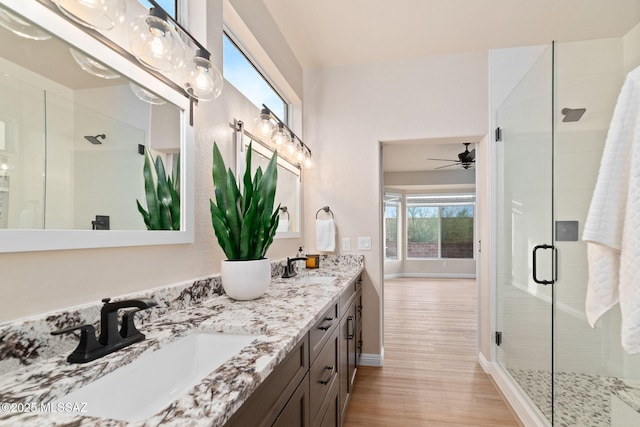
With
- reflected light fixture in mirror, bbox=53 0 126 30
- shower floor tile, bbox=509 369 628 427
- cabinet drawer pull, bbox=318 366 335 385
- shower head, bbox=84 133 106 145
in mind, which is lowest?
shower floor tile, bbox=509 369 628 427

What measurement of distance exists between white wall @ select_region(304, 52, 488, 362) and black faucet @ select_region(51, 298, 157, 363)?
83.7 inches

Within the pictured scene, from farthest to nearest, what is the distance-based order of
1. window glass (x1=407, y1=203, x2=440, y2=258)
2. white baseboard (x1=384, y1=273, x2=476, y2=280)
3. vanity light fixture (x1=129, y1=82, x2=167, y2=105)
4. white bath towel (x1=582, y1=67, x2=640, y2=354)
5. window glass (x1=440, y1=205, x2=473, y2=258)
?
window glass (x1=407, y1=203, x2=440, y2=258) < window glass (x1=440, y1=205, x2=473, y2=258) < white baseboard (x1=384, y1=273, x2=476, y2=280) < vanity light fixture (x1=129, y1=82, x2=167, y2=105) < white bath towel (x1=582, y1=67, x2=640, y2=354)

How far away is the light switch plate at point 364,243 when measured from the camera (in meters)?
2.81

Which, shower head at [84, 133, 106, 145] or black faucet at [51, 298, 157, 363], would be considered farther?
shower head at [84, 133, 106, 145]

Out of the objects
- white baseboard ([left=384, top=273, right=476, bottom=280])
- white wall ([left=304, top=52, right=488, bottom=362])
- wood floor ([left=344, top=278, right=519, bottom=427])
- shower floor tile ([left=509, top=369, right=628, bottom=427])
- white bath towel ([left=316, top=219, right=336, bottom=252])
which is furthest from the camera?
white baseboard ([left=384, top=273, right=476, bottom=280])

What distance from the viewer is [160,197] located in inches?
45.4

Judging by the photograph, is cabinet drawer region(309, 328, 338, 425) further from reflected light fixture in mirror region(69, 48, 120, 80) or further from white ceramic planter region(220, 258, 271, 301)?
reflected light fixture in mirror region(69, 48, 120, 80)

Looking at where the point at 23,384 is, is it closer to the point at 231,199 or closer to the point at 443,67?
the point at 231,199

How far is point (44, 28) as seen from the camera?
2.55 ft

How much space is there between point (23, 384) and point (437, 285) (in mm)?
6700

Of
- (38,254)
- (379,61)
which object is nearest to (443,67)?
(379,61)

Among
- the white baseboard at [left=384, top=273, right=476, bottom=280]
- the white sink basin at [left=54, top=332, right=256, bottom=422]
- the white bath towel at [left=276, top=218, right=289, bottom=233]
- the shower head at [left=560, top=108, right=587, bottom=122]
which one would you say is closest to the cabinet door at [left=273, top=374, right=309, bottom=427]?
the white sink basin at [left=54, top=332, right=256, bottom=422]

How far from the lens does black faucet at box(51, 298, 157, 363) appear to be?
72 cm

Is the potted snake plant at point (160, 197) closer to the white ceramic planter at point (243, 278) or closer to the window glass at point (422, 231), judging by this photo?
the white ceramic planter at point (243, 278)
